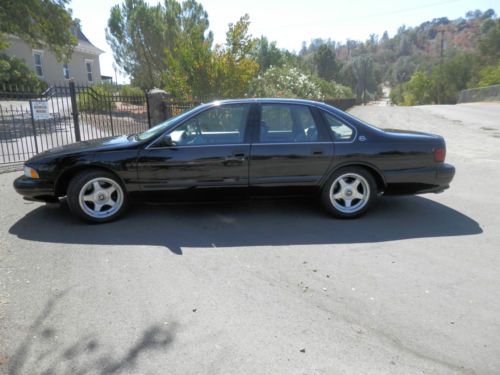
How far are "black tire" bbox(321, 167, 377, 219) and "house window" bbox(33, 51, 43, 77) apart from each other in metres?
27.6

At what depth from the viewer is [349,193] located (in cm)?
521

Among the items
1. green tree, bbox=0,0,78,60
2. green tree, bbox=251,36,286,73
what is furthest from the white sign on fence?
green tree, bbox=251,36,286,73

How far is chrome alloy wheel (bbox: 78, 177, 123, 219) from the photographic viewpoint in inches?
195

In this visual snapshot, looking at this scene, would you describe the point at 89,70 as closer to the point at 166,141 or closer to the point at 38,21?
the point at 38,21

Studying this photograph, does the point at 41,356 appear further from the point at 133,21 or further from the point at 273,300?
the point at 133,21

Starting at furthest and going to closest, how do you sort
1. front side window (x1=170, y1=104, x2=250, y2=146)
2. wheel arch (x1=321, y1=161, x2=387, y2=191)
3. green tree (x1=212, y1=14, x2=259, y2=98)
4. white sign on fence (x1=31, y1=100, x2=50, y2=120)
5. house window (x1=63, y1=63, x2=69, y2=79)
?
house window (x1=63, y1=63, x2=69, y2=79), green tree (x1=212, y1=14, x2=259, y2=98), white sign on fence (x1=31, y1=100, x2=50, y2=120), wheel arch (x1=321, y1=161, x2=387, y2=191), front side window (x1=170, y1=104, x2=250, y2=146)

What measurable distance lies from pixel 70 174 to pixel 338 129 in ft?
11.2

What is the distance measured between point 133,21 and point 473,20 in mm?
212308

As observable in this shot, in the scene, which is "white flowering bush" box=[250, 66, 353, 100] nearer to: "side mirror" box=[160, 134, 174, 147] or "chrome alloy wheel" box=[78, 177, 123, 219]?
"side mirror" box=[160, 134, 174, 147]

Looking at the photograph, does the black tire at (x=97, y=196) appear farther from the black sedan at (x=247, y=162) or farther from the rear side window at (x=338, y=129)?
the rear side window at (x=338, y=129)

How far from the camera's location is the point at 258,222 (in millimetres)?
5141

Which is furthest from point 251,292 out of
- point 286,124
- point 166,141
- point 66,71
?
point 66,71

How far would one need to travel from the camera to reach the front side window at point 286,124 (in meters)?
5.10

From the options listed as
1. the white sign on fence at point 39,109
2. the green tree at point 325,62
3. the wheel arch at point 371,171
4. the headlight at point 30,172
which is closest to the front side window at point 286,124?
the wheel arch at point 371,171
